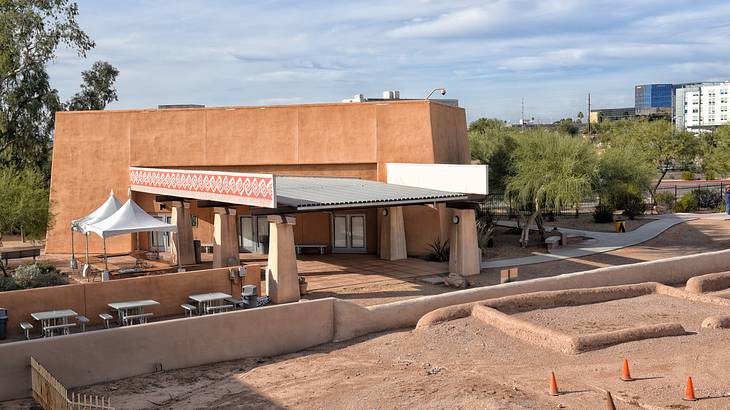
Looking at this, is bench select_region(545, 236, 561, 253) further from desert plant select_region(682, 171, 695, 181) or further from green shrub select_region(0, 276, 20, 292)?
desert plant select_region(682, 171, 695, 181)

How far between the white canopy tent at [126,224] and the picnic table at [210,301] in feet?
14.2

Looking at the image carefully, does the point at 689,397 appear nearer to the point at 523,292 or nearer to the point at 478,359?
the point at 478,359

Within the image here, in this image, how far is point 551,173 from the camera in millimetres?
30969

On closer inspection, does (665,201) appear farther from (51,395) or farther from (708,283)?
(51,395)

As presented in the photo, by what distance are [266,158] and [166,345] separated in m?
16.6

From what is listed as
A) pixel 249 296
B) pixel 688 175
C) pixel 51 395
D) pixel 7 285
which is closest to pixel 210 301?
pixel 249 296

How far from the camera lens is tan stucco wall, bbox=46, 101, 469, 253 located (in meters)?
30.5

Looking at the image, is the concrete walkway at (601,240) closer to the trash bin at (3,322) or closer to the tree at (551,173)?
the tree at (551,173)

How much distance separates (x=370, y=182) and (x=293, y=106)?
15.8 ft

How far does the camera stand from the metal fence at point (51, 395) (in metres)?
12.1

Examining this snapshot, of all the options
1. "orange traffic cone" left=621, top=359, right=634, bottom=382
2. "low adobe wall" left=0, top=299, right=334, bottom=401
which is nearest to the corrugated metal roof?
"low adobe wall" left=0, top=299, right=334, bottom=401

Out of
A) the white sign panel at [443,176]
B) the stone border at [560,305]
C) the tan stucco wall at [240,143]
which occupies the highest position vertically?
the tan stucco wall at [240,143]

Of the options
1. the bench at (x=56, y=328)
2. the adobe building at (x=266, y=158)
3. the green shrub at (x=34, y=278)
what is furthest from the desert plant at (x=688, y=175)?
the bench at (x=56, y=328)

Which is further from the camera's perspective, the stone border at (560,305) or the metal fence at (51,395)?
the stone border at (560,305)
